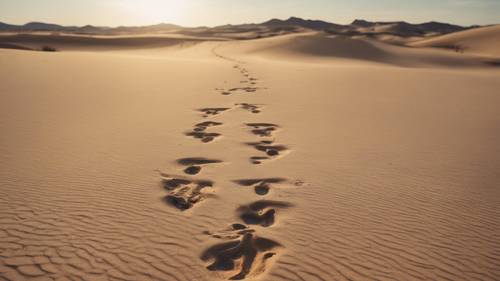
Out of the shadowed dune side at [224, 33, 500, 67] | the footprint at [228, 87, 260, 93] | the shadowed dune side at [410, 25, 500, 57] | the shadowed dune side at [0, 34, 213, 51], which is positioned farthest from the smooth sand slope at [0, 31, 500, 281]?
the shadowed dune side at [410, 25, 500, 57]

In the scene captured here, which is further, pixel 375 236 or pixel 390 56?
pixel 390 56

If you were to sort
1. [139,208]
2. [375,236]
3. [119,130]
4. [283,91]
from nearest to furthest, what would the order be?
[375,236] → [139,208] → [119,130] → [283,91]

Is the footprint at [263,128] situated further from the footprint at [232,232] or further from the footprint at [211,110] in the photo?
the footprint at [232,232]

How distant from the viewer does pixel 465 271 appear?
8.69ft

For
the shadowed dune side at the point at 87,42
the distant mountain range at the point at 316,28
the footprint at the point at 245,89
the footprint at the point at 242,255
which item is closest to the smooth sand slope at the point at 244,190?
the footprint at the point at 242,255

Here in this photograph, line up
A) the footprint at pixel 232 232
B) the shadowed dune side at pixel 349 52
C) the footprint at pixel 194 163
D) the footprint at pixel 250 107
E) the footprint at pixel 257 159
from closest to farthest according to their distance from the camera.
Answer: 1. the footprint at pixel 232 232
2. the footprint at pixel 194 163
3. the footprint at pixel 257 159
4. the footprint at pixel 250 107
5. the shadowed dune side at pixel 349 52

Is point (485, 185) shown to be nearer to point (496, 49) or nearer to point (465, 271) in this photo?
point (465, 271)

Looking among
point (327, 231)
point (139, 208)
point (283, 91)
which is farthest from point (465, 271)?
point (283, 91)

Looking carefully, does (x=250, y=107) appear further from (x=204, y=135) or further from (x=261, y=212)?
(x=261, y=212)

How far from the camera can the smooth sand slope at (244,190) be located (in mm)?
2680

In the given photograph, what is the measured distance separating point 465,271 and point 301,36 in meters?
37.7

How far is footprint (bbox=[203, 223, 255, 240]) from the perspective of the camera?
9.67 feet

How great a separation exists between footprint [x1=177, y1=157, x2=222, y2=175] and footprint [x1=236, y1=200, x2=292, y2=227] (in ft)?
3.44

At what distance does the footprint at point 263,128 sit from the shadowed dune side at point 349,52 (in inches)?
877
